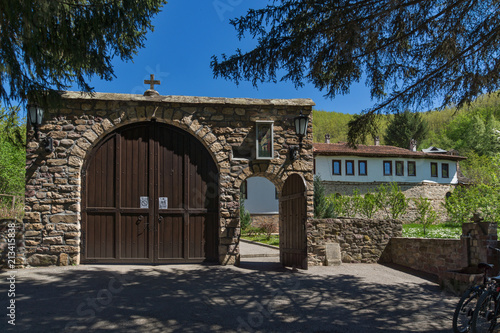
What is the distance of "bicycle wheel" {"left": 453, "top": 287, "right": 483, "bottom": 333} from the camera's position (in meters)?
4.80

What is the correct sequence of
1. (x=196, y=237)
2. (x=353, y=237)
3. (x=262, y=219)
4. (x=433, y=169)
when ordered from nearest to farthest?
(x=196, y=237), (x=353, y=237), (x=262, y=219), (x=433, y=169)

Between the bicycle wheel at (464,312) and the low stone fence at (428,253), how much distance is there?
3.27 m

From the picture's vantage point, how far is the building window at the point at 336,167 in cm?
3123

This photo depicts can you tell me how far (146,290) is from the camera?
6.77 metres

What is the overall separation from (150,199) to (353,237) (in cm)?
508

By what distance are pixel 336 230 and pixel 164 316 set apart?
5812mm

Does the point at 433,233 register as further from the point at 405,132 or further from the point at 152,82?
the point at 405,132

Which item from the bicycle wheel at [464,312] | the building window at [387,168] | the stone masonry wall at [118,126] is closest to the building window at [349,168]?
the building window at [387,168]

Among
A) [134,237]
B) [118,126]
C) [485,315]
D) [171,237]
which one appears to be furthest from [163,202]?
[485,315]

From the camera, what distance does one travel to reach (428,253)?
9633mm

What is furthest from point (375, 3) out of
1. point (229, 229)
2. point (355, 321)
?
point (229, 229)

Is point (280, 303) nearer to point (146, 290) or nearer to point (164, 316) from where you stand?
point (164, 316)

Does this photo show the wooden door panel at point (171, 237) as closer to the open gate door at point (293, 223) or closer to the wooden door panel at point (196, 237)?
the wooden door panel at point (196, 237)

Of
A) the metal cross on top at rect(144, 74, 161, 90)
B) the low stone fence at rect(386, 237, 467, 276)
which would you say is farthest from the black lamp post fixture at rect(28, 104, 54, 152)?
the low stone fence at rect(386, 237, 467, 276)
